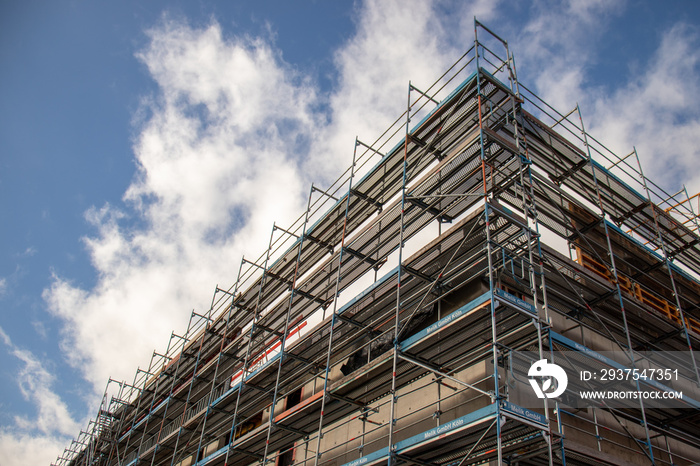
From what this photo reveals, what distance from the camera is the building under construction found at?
10406 millimetres

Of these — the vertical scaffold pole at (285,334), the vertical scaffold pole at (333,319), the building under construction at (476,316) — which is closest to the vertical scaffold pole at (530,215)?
the building under construction at (476,316)

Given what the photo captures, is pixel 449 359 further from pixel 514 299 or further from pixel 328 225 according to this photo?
pixel 328 225

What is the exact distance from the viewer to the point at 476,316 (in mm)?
10219

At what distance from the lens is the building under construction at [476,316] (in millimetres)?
10406

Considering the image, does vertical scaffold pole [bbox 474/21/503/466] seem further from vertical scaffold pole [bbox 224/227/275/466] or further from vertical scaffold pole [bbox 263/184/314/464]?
vertical scaffold pole [bbox 224/227/275/466]

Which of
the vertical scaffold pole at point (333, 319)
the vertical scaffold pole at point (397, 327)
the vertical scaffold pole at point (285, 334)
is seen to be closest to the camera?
the vertical scaffold pole at point (397, 327)

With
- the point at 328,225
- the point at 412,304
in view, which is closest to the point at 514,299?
the point at 412,304

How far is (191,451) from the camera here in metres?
21.7

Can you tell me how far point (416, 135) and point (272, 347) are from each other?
994cm

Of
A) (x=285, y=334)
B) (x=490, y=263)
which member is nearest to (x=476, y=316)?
(x=490, y=263)

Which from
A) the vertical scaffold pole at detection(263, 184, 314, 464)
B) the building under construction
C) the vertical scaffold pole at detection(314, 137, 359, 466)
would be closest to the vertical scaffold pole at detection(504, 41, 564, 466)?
the building under construction

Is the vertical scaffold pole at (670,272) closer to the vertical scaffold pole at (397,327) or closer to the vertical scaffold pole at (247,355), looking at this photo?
the vertical scaffold pole at (397,327)

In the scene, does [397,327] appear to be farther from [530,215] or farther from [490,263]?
[530,215]

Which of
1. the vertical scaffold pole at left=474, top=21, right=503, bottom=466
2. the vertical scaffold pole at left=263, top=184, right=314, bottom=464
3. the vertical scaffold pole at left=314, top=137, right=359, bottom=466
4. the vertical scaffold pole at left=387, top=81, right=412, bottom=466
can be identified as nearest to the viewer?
the vertical scaffold pole at left=474, top=21, right=503, bottom=466
